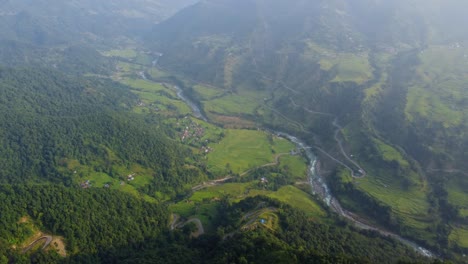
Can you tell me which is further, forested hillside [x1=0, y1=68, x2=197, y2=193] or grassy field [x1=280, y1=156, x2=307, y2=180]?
grassy field [x1=280, y1=156, x2=307, y2=180]

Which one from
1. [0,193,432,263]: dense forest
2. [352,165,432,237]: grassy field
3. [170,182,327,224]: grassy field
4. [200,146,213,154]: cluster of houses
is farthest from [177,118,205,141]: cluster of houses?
[352,165,432,237]: grassy field

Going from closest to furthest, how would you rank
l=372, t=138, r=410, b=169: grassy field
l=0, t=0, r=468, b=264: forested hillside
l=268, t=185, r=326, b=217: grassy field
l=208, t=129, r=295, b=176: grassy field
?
l=0, t=0, r=468, b=264: forested hillside, l=268, t=185, r=326, b=217: grassy field, l=372, t=138, r=410, b=169: grassy field, l=208, t=129, r=295, b=176: grassy field

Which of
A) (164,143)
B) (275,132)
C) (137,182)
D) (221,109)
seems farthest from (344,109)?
(137,182)

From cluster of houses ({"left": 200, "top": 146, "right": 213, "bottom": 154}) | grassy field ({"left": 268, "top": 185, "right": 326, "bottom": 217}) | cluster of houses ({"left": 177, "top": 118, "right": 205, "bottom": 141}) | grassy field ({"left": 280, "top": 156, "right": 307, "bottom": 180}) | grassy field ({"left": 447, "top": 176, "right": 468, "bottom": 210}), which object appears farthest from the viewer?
cluster of houses ({"left": 177, "top": 118, "right": 205, "bottom": 141})

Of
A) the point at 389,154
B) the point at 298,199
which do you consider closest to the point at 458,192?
the point at 389,154

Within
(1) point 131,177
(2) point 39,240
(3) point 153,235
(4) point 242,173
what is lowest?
(4) point 242,173

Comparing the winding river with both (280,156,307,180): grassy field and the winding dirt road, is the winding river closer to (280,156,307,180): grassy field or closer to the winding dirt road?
(280,156,307,180): grassy field

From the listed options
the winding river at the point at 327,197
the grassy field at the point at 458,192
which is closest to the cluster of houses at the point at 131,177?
the winding river at the point at 327,197

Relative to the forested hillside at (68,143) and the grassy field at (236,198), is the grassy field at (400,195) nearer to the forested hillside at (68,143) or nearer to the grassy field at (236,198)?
the grassy field at (236,198)

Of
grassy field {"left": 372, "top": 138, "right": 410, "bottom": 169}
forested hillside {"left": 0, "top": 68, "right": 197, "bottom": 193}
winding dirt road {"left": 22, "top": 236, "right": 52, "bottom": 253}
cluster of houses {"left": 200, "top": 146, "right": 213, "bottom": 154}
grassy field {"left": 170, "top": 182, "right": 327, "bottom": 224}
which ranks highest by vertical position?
winding dirt road {"left": 22, "top": 236, "right": 52, "bottom": 253}

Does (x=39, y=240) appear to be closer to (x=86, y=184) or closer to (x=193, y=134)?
(x=86, y=184)
